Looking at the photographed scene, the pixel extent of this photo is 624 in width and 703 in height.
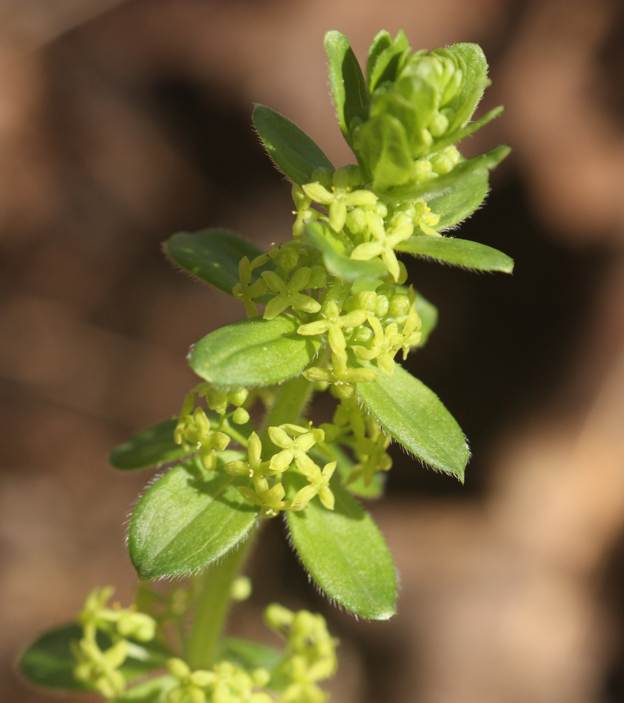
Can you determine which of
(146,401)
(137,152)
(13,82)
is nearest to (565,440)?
(146,401)

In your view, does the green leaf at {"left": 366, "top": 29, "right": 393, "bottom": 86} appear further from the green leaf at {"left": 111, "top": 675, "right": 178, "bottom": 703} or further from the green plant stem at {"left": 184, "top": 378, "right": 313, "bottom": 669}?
the green leaf at {"left": 111, "top": 675, "right": 178, "bottom": 703}

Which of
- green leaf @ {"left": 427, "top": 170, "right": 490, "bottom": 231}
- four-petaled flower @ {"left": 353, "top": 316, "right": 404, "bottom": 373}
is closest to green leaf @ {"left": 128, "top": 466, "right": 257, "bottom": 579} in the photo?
four-petaled flower @ {"left": 353, "top": 316, "right": 404, "bottom": 373}

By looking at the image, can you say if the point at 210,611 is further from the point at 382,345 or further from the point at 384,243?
the point at 384,243

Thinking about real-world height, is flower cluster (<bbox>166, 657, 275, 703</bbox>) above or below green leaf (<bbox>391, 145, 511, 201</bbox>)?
below

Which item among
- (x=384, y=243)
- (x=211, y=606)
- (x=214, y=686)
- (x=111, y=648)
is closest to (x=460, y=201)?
(x=384, y=243)

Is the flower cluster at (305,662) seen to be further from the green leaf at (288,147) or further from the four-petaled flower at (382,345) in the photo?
the green leaf at (288,147)

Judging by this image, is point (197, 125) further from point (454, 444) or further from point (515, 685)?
point (454, 444)

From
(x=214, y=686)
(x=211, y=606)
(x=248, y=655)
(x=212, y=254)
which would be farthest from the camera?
(x=248, y=655)
